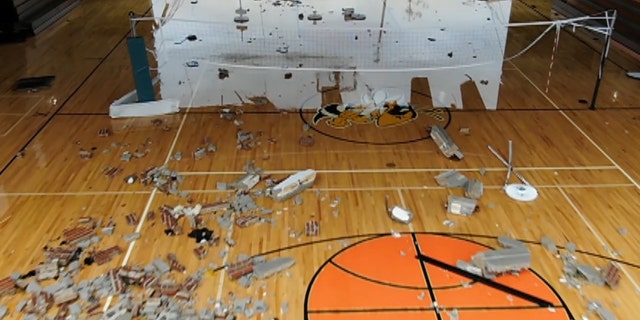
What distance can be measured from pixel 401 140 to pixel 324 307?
8.58ft

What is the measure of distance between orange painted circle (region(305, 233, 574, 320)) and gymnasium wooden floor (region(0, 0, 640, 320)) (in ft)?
0.05

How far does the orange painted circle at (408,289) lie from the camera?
358 cm

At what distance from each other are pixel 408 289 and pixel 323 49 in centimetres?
536

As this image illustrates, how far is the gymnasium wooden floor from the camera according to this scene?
392cm

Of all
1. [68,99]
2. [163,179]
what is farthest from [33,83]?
[163,179]

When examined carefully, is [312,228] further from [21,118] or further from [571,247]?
[21,118]

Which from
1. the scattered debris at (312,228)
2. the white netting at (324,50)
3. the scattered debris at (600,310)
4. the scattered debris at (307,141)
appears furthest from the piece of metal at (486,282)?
the white netting at (324,50)

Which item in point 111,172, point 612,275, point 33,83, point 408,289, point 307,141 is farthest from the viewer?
point 33,83

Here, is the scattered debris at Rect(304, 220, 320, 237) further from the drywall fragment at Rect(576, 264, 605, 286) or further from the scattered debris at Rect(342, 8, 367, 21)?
the scattered debris at Rect(342, 8, 367, 21)

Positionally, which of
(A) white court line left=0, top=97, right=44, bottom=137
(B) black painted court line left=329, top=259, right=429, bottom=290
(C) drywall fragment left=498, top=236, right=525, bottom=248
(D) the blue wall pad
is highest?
(D) the blue wall pad

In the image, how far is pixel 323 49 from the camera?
27.6 ft


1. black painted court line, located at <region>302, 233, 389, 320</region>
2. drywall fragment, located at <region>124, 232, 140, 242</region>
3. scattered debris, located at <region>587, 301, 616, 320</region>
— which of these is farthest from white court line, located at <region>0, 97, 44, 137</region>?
scattered debris, located at <region>587, 301, 616, 320</region>

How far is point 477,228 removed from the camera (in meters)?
4.41

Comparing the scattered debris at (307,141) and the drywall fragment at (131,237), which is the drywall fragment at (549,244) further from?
the drywall fragment at (131,237)
